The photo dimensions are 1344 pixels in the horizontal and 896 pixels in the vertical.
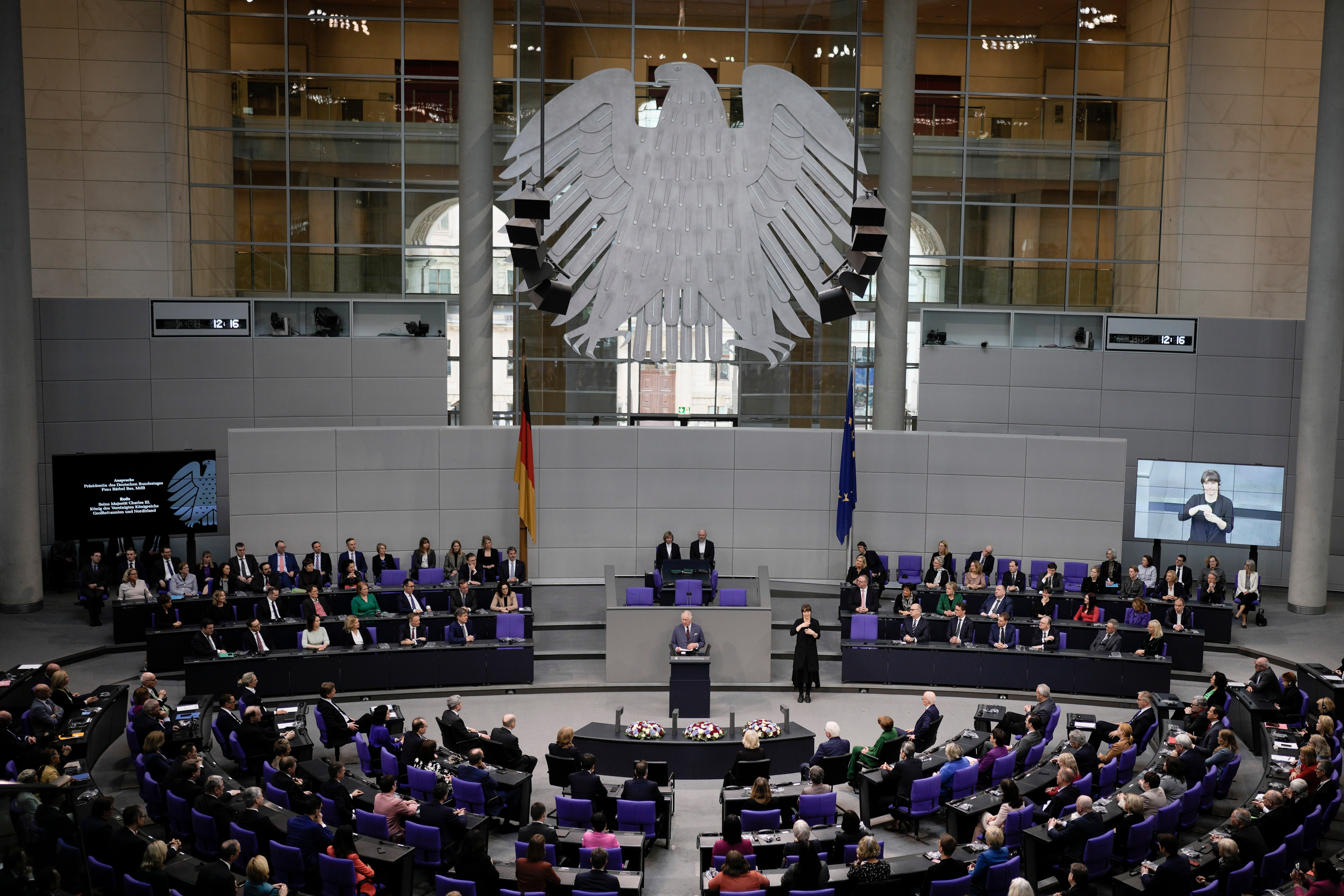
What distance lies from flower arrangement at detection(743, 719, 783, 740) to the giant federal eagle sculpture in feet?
28.0

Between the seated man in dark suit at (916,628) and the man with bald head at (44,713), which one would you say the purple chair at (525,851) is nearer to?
the man with bald head at (44,713)

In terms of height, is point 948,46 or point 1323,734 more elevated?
point 948,46

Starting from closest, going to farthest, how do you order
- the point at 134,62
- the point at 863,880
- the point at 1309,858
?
the point at 863,880 → the point at 1309,858 → the point at 134,62

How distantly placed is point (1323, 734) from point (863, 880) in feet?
18.3

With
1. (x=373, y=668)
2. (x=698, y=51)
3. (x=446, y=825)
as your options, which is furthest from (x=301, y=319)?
(x=446, y=825)

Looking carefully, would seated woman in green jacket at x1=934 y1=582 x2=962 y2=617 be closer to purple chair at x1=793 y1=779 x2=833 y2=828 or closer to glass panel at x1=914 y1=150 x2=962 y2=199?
purple chair at x1=793 y1=779 x2=833 y2=828

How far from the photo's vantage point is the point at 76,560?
1953cm

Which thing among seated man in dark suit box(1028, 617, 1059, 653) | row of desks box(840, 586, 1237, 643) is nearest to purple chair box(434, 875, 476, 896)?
seated man in dark suit box(1028, 617, 1059, 653)

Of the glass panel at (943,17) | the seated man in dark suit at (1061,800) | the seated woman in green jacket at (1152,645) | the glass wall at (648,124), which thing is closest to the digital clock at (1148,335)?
the glass wall at (648,124)

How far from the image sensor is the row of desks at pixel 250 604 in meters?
16.2

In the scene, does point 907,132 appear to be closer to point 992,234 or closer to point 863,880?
point 992,234

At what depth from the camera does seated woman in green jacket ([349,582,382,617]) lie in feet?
52.1

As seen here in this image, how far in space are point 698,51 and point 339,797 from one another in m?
15.8

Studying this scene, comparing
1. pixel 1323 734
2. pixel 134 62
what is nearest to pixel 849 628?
pixel 1323 734
